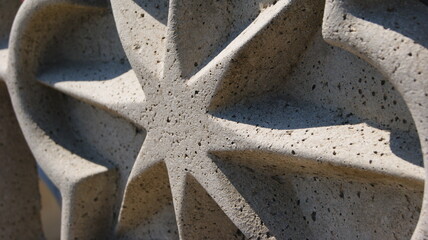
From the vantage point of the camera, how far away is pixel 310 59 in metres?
0.76

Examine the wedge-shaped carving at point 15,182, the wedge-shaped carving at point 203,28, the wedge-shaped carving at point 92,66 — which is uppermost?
the wedge-shaped carving at point 203,28

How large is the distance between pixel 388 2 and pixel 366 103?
0.40 ft

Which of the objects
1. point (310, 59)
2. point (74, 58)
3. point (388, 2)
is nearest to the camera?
point (388, 2)

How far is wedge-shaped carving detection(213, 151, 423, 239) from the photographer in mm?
677

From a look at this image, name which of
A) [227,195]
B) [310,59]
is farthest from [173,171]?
[310,59]

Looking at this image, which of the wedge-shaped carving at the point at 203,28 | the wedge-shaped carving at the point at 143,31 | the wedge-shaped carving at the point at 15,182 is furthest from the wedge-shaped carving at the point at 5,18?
the wedge-shaped carving at the point at 203,28

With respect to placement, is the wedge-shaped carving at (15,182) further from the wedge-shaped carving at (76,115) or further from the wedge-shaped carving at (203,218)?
the wedge-shaped carving at (203,218)

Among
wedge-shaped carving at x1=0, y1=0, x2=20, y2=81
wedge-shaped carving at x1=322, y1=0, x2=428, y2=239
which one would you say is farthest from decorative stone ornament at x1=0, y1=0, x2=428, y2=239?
wedge-shaped carving at x1=0, y1=0, x2=20, y2=81

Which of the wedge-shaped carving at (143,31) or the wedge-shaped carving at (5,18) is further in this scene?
the wedge-shaped carving at (5,18)

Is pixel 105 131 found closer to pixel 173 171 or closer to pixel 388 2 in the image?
pixel 173 171

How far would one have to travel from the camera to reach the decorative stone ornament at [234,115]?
62 centimetres

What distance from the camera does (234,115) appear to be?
2.53 feet

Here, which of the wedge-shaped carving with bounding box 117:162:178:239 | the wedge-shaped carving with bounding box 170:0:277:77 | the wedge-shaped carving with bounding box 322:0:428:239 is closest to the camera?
the wedge-shaped carving with bounding box 322:0:428:239

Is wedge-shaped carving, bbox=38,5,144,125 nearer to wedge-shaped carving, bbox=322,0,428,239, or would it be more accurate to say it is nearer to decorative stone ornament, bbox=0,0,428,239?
decorative stone ornament, bbox=0,0,428,239
